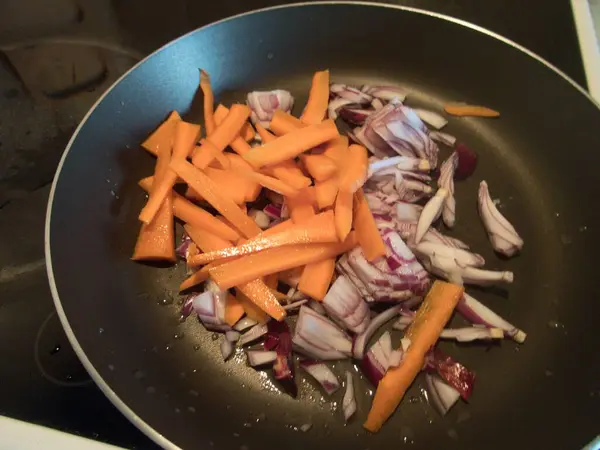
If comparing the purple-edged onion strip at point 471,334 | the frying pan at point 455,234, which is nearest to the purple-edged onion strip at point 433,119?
the frying pan at point 455,234

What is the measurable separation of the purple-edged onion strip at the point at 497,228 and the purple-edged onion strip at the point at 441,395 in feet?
1.10

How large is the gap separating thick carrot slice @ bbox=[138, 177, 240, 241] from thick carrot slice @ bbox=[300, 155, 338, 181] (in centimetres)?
21

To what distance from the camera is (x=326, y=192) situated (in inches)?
42.4

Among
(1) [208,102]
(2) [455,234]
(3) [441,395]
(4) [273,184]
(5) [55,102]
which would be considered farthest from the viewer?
(5) [55,102]

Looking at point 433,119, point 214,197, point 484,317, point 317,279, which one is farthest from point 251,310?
point 433,119

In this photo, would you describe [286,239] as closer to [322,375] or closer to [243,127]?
[322,375]

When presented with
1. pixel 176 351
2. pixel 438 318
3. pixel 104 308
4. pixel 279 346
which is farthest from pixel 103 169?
pixel 438 318

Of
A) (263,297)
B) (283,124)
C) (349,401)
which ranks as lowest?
(349,401)

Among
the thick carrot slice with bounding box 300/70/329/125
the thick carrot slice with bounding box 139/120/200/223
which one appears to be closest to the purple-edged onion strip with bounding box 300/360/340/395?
the thick carrot slice with bounding box 139/120/200/223

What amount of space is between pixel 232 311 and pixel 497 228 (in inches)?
24.0

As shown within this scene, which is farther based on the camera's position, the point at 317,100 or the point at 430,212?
the point at 317,100

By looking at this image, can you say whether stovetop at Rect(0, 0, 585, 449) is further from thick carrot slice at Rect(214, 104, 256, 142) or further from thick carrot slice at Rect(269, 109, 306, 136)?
thick carrot slice at Rect(269, 109, 306, 136)

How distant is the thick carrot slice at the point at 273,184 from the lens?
3.51 feet

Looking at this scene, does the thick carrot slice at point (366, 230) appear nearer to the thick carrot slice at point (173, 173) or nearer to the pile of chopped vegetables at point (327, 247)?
the pile of chopped vegetables at point (327, 247)
